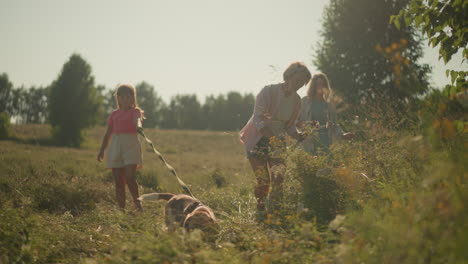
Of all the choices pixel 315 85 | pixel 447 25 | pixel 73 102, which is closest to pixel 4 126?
pixel 73 102

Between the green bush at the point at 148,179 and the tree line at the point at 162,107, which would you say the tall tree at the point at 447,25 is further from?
the tree line at the point at 162,107

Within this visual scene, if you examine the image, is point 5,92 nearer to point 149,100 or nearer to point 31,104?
point 31,104

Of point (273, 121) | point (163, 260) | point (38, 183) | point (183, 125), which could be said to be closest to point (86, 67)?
point (38, 183)

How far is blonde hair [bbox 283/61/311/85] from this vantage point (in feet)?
15.9

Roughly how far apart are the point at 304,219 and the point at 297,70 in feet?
7.03

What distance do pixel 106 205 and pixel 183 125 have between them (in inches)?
2816

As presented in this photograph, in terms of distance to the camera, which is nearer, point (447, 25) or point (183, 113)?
point (447, 25)

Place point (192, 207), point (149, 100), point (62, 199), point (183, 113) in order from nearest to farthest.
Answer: point (192, 207) < point (62, 199) < point (183, 113) < point (149, 100)

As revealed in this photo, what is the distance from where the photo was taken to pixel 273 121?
5.00 metres

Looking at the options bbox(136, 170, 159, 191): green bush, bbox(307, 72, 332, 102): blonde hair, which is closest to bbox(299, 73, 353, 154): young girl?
bbox(307, 72, 332, 102): blonde hair

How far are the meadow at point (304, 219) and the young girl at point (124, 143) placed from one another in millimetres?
589

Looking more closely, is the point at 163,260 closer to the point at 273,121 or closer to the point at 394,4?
the point at 273,121

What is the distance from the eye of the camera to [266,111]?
500 cm

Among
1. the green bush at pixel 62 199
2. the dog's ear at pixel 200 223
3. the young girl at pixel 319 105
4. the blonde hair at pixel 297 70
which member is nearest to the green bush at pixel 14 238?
the dog's ear at pixel 200 223
